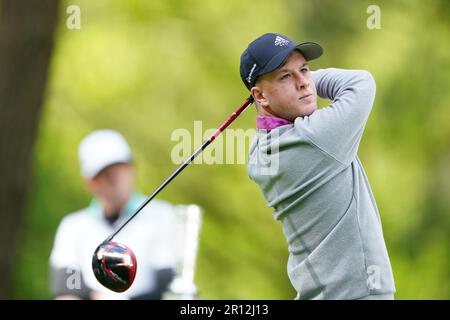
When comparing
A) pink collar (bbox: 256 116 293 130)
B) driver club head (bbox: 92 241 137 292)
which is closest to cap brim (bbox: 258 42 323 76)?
pink collar (bbox: 256 116 293 130)

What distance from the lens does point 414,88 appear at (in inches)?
310

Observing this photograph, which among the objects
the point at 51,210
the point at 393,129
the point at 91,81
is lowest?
the point at 51,210

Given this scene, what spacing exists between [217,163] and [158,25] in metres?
1.35

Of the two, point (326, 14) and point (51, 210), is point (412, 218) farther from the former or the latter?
point (51, 210)

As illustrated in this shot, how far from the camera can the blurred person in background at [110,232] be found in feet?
12.1

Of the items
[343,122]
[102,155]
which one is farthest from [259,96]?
[102,155]

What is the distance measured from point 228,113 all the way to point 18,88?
14.5 ft

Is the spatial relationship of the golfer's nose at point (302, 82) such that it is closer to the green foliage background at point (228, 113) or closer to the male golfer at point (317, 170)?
the male golfer at point (317, 170)

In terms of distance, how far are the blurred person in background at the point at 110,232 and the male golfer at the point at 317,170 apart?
119 centimetres

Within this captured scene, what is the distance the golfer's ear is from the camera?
101 inches

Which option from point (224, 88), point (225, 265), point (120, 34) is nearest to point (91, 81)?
point (120, 34)

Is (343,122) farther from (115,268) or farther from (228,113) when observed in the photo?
(228,113)

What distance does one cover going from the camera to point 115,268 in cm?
281

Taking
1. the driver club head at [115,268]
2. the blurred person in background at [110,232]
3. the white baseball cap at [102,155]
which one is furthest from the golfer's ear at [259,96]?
the white baseball cap at [102,155]
